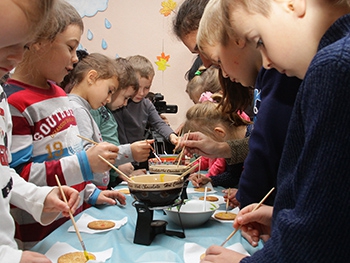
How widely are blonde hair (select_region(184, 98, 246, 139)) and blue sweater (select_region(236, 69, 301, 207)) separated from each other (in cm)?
80

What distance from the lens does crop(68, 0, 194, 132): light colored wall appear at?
4.49m

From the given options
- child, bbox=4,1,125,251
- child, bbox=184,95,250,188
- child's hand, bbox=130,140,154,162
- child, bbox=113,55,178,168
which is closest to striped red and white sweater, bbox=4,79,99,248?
child, bbox=4,1,125,251

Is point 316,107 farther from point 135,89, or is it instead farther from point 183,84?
point 183,84

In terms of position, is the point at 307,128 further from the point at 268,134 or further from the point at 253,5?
the point at 268,134

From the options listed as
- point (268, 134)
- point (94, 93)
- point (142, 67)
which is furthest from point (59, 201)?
point (142, 67)

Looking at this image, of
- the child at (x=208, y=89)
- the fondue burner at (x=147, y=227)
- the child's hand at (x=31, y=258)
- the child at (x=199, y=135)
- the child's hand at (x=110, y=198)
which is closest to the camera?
the child's hand at (x=31, y=258)

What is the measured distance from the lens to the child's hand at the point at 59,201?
973 mm

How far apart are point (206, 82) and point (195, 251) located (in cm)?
178

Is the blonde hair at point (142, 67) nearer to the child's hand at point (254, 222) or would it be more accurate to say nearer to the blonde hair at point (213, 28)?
the blonde hair at point (213, 28)

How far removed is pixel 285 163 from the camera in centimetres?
64

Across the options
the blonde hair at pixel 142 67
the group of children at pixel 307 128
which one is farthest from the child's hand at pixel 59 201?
the blonde hair at pixel 142 67

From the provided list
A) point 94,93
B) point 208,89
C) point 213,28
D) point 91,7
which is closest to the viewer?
point 213,28

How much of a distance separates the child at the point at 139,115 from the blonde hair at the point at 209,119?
1053 mm

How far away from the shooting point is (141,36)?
4.57 m
